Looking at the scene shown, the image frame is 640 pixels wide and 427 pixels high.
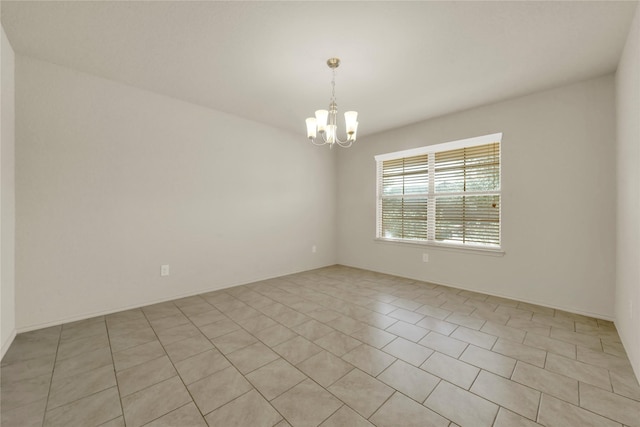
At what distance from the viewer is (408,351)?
208 cm

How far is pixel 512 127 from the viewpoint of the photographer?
3201 mm

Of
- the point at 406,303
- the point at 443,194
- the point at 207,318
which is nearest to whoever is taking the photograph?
the point at 207,318

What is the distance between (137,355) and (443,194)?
13.2 ft

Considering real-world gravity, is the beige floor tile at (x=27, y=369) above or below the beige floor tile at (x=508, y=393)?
below

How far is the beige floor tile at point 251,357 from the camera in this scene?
188 cm

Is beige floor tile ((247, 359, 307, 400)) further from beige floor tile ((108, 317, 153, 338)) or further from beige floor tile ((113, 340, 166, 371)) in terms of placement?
beige floor tile ((108, 317, 153, 338))

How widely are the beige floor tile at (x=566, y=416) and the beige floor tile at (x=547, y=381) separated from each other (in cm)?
7

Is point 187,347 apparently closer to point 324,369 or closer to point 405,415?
point 324,369

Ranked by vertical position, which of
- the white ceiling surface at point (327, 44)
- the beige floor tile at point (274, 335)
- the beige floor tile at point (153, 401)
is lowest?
the beige floor tile at point (153, 401)

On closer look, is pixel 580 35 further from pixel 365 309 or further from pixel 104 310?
pixel 104 310

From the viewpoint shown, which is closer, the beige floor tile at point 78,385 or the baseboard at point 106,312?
the beige floor tile at point 78,385

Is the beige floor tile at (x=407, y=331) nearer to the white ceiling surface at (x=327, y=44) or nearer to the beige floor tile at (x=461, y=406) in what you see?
the beige floor tile at (x=461, y=406)

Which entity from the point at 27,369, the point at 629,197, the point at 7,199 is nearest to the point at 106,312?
the point at 27,369

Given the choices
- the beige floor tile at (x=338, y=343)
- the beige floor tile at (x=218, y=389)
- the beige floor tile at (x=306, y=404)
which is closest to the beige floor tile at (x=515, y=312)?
the beige floor tile at (x=338, y=343)
